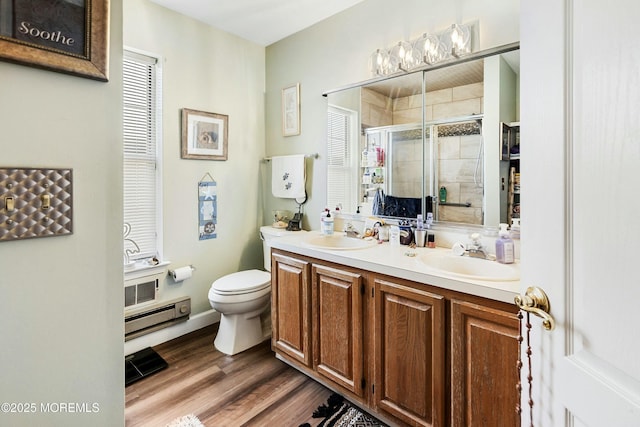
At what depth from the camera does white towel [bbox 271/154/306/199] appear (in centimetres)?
266

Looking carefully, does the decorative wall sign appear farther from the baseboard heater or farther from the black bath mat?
the black bath mat

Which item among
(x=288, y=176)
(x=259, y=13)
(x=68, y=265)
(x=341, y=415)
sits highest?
(x=259, y=13)

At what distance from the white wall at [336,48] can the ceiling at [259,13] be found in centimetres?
8

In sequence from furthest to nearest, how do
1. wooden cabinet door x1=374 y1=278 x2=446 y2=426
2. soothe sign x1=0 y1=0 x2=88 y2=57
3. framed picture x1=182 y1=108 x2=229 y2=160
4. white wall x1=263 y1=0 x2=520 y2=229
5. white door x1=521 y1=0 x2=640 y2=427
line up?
framed picture x1=182 y1=108 x2=229 y2=160 < white wall x1=263 y1=0 x2=520 y2=229 < wooden cabinet door x1=374 y1=278 x2=446 y2=426 < soothe sign x1=0 y1=0 x2=88 y2=57 < white door x1=521 y1=0 x2=640 y2=427

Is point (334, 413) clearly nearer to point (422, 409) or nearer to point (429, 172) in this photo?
point (422, 409)

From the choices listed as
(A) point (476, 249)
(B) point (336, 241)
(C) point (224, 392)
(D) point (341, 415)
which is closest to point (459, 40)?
(A) point (476, 249)

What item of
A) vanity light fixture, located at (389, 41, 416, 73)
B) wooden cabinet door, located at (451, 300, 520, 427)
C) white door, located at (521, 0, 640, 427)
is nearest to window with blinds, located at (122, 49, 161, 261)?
vanity light fixture, located at (389, 41, 416, 73)

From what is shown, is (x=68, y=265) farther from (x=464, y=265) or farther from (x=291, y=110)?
(x=291, y=110)

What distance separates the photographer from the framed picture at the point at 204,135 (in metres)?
2.51

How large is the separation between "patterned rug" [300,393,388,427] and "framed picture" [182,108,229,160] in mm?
2070

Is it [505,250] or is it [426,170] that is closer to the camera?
[505,250]

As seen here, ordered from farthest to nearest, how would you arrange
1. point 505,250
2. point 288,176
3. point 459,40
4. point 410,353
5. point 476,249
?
point 288,176 → point 459,40 → point 476,249 → point 505,250 → point 410,353

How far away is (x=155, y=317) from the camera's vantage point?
2385mm

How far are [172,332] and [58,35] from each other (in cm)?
227
